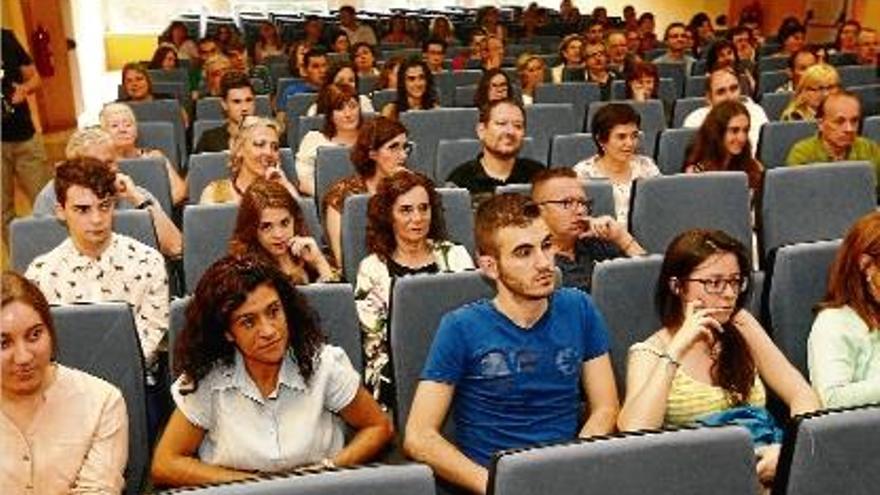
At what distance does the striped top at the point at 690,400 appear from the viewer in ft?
7.48

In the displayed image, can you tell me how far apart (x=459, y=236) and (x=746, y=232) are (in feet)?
3.40

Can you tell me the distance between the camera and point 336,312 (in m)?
2.58

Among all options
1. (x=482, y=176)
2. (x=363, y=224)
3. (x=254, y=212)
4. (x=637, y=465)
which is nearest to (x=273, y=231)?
(x=254, y=212)

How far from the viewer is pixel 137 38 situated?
15.4 metres

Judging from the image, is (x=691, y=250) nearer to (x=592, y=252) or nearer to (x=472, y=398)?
(x=472, y=398)

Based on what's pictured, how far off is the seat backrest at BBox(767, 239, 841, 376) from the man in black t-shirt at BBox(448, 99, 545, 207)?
5.08 feet

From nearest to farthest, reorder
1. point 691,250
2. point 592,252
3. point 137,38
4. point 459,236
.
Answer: point 691,250
point 592,252
point 459,236
point 137,38

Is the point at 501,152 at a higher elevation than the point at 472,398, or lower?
higher

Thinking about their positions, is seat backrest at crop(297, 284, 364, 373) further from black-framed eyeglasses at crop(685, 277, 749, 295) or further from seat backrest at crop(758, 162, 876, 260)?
seat backrest at crop(758, 162, 876, 260)

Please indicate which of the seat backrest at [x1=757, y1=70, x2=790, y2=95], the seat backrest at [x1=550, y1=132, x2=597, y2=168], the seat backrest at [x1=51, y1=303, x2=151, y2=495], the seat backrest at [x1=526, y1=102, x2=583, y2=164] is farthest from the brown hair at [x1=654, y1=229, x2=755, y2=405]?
the seat backrest at [x1=757, y1=70, x2=790, y2=95]

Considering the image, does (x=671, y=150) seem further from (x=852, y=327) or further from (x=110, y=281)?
(x=110, y=281)

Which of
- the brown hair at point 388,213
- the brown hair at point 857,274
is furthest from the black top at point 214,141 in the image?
the brown hair at point 857,274

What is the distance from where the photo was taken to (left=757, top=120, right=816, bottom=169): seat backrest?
4758 mm

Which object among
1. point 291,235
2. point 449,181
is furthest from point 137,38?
point 291,235
